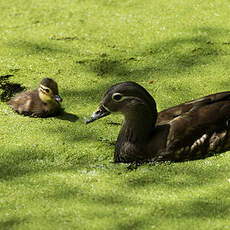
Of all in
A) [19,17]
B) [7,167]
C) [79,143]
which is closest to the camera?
[7,167]

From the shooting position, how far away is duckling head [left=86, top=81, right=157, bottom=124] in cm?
422

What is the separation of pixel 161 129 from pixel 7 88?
2.24m

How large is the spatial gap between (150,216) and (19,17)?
478 centimetres

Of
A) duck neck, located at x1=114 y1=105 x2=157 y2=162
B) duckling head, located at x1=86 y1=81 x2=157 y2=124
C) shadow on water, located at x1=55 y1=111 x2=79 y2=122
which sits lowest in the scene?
shadow on water, located at x1=55 y1=111 x2=79 y2=122

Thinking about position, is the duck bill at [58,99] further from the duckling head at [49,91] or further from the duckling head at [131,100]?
the duckling head at [131,100]

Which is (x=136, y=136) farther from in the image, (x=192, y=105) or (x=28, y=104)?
(x=28, y=104)

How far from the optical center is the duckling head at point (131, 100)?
4.22 m

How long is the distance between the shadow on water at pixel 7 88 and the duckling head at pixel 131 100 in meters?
1.71

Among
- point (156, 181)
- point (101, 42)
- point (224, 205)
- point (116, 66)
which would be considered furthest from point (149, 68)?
point (224, 205)

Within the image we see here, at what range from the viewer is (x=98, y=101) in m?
5.43

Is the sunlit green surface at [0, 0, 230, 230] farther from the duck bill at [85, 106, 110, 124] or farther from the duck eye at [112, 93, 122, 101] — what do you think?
the duck eye at [112, 93, 122, 101]

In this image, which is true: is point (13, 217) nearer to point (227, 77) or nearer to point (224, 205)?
point (224, 205)

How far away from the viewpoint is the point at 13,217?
3475mm

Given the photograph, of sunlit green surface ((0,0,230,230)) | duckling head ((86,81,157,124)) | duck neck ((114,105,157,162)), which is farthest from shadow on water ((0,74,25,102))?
duck neck ((114,105,157,162))
